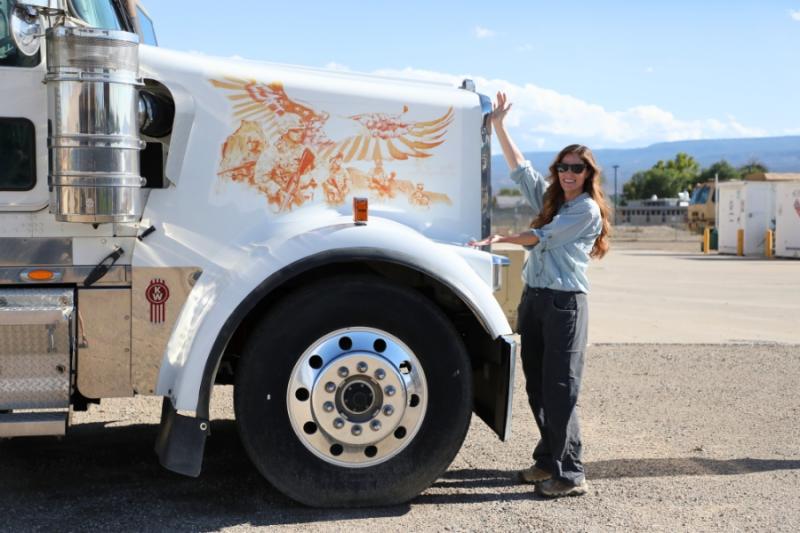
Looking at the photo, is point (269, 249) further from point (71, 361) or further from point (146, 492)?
point (146, 492)

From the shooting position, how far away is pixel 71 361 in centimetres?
430

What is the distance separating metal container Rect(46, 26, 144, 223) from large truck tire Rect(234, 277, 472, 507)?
0.92 metres

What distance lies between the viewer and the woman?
4.91m

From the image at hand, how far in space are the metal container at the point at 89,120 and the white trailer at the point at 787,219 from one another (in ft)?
92.7

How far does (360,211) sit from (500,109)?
1.12m

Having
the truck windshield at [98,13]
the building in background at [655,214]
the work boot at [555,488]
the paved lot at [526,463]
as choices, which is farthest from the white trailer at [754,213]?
the building in background at [655,214]

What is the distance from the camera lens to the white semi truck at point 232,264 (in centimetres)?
418

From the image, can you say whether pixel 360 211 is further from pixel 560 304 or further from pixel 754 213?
pixel 754 213

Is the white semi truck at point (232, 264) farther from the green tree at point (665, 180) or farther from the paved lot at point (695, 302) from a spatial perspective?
the green tree at point (665, 180)

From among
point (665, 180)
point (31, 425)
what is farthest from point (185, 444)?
point (665, 180)

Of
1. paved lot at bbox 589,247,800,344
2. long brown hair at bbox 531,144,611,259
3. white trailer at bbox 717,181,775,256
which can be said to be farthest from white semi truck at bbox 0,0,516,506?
white trailer at bbox 717,181,775,256

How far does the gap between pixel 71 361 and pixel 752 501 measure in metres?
3.37

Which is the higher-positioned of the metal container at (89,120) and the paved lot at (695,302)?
the metal container at (89,120)

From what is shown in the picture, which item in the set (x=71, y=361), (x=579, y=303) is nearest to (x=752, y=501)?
(x=579, y=303)
